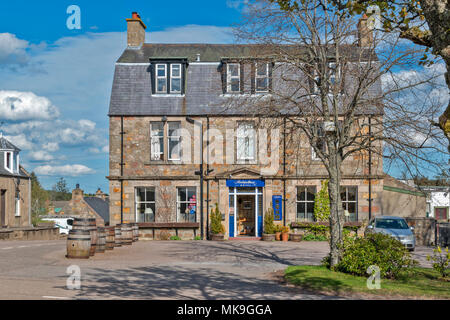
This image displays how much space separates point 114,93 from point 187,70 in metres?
4.28

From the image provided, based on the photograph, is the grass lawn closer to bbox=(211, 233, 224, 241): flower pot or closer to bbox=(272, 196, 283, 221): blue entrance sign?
bbox=(211, 233, 224, 241): flower pot

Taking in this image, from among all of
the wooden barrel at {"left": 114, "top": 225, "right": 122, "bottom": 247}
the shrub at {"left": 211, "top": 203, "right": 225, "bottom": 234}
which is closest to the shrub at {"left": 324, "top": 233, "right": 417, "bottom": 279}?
the wooden barrel at {"left": 114, "top": 225, "right": 122, "bottom": 247}

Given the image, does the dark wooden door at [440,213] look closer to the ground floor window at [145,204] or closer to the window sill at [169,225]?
the window sill at [169,225]

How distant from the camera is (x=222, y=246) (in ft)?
76.4

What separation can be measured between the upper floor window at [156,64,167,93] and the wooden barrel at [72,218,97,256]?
42.9ft

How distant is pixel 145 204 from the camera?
28.4m

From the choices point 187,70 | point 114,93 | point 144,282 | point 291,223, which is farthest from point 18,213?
point 144,282

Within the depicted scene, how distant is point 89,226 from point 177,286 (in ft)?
20.5

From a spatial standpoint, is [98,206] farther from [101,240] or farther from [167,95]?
[101,240]

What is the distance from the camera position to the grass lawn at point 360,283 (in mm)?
11469

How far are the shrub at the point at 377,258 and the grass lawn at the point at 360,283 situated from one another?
26cm

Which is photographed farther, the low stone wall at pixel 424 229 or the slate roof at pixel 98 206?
the slate roof at pixel 98 206

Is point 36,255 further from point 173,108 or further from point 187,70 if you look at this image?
point 187,70

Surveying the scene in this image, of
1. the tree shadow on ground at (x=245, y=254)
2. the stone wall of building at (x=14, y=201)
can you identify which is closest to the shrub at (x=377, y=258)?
the tree shadow on ground at (x=245, y=254)
